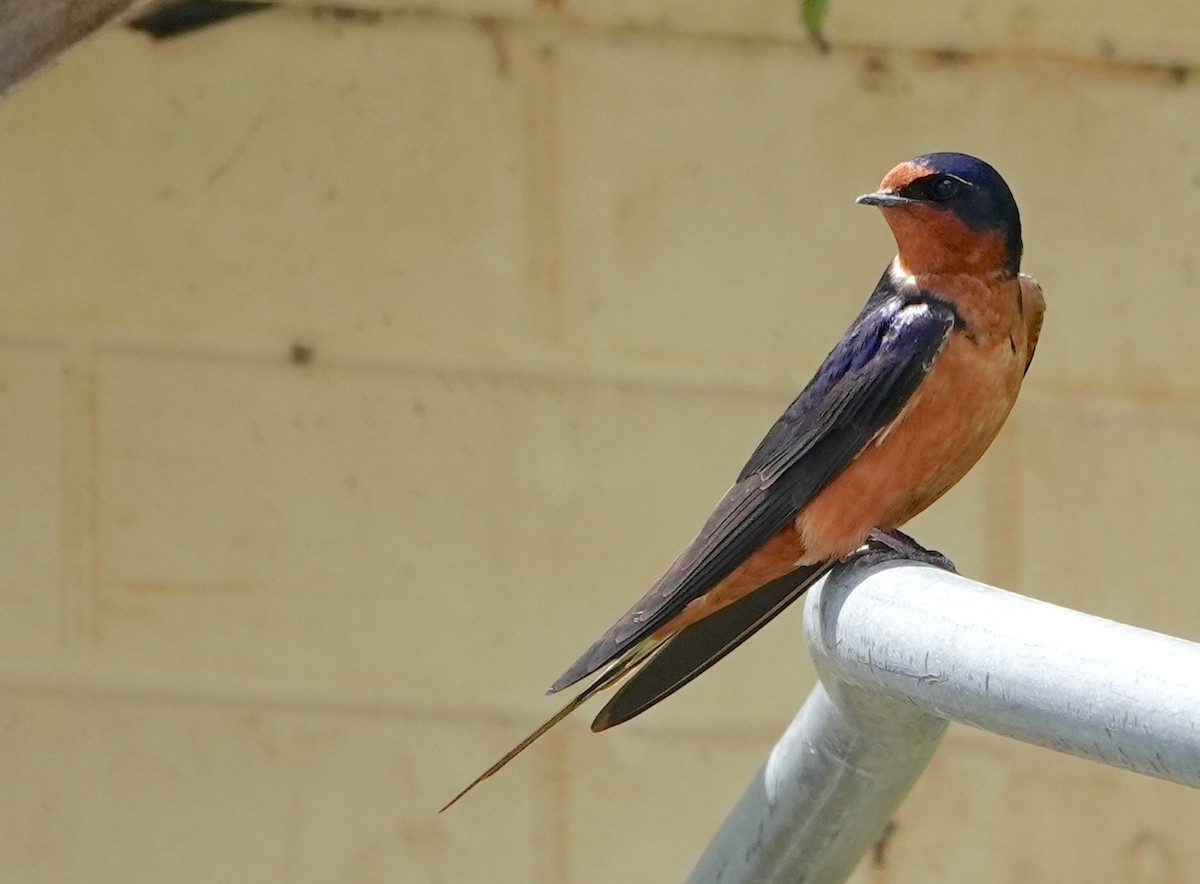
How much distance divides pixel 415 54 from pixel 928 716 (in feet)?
5.52

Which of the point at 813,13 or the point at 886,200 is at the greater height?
the point at 813,13

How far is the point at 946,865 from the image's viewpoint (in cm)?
259

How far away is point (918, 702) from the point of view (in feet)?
3.11

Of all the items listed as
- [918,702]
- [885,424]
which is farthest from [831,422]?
[918,702]

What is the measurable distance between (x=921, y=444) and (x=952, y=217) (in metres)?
0.22

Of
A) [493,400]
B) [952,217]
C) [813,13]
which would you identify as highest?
[813,13]

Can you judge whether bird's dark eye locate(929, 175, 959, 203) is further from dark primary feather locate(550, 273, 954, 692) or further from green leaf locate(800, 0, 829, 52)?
green leaf locate(800, 0, 829, 52)

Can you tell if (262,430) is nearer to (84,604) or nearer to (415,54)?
(84,604)

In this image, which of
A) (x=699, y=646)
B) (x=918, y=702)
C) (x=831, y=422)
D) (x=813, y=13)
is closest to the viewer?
(x=918, y=702)

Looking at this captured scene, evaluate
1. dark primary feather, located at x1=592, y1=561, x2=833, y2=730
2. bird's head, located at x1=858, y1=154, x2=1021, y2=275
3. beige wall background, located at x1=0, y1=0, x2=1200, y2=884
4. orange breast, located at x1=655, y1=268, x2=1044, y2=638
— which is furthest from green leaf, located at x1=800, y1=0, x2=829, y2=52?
dark primary feather, located at x1=592, y1=561, x2=833, y2=730

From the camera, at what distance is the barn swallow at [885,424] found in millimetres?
1714

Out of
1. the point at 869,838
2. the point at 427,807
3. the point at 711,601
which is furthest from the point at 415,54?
the point at 869,838

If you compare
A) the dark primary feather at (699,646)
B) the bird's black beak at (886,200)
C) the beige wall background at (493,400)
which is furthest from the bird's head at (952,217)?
the beige wall background at (493,400)

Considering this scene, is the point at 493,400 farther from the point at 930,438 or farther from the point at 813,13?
the point at 930,438
